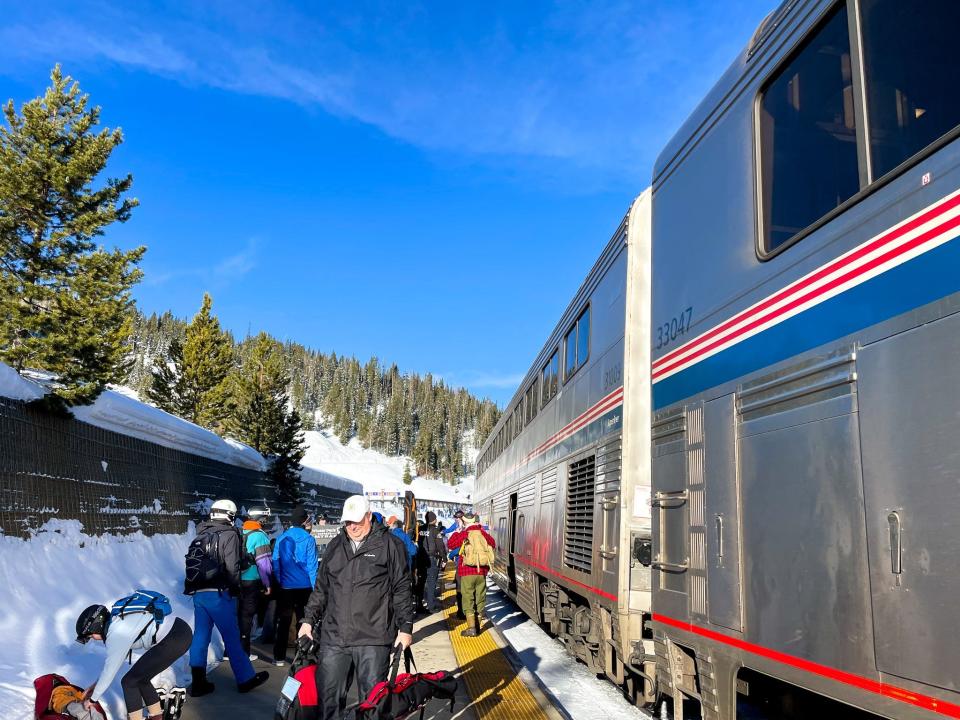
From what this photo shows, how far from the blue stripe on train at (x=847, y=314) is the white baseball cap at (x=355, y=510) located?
7.93 feet

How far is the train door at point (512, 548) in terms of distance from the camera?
1317 centimetres

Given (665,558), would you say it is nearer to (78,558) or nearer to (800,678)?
(800,678)

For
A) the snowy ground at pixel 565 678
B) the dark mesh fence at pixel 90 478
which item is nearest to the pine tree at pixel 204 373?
the dark mesh fence at pixel 90 478

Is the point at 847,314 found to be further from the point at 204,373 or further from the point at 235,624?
the point at 204,373

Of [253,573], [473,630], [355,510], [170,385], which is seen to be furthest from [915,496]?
[170,385]

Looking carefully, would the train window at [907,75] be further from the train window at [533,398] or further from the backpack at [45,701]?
the train window at [533,398]

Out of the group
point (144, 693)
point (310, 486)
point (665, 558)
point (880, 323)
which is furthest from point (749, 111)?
point (310, 486)

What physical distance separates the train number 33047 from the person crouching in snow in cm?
370

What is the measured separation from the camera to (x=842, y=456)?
292 centimetres

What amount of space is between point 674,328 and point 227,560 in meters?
4.73

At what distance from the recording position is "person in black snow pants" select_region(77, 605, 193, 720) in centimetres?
412

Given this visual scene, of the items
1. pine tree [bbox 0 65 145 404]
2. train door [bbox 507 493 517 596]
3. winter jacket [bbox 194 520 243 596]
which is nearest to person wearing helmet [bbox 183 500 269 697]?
winter jacket [bbox 194 520 243 596]

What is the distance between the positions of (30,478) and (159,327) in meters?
161

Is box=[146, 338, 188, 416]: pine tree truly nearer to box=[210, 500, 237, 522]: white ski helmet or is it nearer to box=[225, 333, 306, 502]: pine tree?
box=[225, 333, 306, 502]: pine tree
